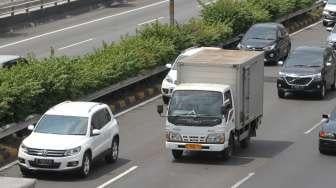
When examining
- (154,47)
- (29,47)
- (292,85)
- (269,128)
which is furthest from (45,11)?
(269,128)

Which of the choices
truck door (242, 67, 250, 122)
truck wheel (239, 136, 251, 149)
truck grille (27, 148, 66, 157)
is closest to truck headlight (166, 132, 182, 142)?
truck door (242, 67, 250, 122)

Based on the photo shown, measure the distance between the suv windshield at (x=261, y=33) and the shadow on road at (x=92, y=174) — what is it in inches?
790

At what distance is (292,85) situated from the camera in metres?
35.4

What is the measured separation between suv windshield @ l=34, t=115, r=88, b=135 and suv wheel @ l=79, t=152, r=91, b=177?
593mm

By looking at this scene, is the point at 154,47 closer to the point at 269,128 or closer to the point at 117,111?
the point at 117,111

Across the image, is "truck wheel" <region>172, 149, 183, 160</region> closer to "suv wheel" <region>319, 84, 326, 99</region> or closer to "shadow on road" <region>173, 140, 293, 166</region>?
"shadow on road" <region>173, 140, 293, 166</region>

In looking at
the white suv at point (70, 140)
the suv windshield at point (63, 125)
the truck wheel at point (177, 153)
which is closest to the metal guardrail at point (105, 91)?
the white suv at point (70, 140)

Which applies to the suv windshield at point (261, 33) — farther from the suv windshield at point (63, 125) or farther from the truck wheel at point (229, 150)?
the suv windshield at point (63, 125)

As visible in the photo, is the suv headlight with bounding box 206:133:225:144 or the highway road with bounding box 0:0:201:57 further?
the highway road with bounding box 0:0:201:57

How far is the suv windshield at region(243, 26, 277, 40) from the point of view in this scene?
43.9 m

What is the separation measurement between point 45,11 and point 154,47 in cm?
2098

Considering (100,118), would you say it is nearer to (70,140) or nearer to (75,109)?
(75,109)

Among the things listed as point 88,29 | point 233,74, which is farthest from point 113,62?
point 88,29

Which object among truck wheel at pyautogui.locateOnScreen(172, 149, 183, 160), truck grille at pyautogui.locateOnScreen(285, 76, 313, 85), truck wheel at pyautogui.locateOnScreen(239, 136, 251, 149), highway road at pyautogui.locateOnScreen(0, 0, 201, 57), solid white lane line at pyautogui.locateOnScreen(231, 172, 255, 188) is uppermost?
solid white lane line at pyautogui.locateOnScreen(231, 172, 255, 188)
